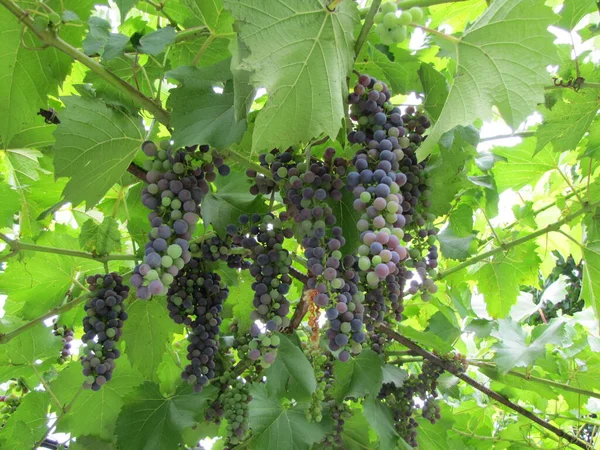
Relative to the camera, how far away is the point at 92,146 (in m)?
1.56

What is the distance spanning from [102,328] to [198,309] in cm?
30

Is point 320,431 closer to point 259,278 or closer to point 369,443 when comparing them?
point 369,443

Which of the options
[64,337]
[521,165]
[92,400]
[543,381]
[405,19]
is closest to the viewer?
[405,19]

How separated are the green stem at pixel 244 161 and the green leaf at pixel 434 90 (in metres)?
0.55

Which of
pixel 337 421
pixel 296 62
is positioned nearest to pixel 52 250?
pixel 296 62

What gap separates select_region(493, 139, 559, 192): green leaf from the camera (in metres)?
2.57

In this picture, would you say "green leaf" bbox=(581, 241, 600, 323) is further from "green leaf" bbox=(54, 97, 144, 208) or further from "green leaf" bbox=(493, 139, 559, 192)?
"green leaf" bbox=(54, 97, 144, 208)

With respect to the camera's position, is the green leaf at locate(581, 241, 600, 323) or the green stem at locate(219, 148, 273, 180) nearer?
the green stem at locate(219, 148, 273, 180)

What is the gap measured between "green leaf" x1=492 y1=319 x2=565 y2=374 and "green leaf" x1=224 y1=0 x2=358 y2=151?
1.68m

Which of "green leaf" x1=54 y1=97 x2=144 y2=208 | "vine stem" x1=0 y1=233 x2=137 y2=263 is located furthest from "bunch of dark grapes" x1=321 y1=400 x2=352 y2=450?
"green leaf" x1=54 y1=97 x2=144 y2=208

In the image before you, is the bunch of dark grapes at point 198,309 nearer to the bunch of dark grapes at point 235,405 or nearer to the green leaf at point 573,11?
the bunch of dark grapes at point 235,405

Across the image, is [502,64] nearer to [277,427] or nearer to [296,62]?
[296,62]

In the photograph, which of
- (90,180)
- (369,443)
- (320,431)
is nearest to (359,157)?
(90,180)

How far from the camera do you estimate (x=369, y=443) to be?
2.38 metres
